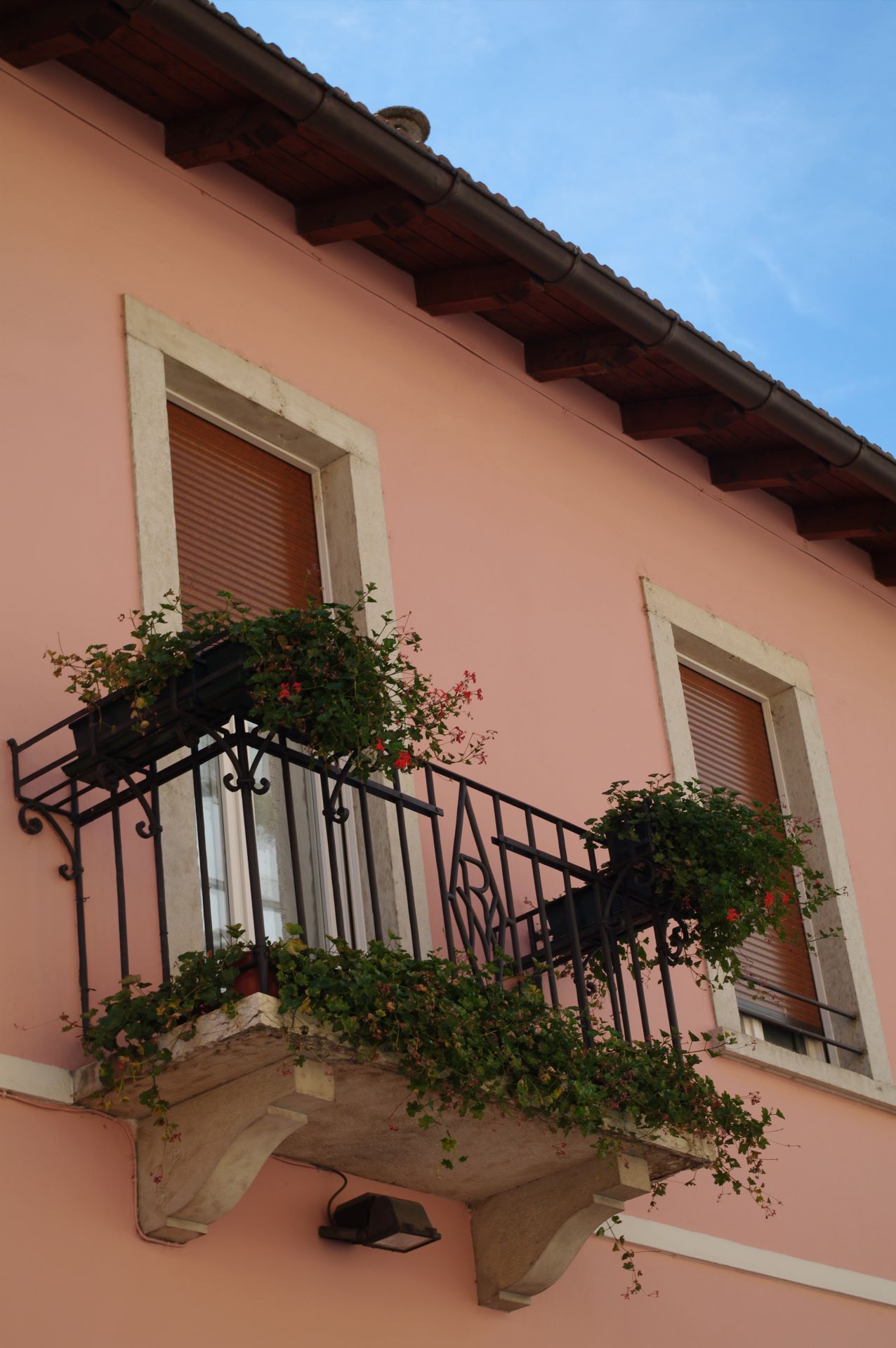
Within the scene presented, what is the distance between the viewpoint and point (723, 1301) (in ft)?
24.5

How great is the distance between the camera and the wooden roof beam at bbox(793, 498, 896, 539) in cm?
1048

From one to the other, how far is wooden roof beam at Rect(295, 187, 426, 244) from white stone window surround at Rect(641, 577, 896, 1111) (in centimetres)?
222

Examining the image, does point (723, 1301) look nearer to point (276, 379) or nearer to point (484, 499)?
point (484, 499)

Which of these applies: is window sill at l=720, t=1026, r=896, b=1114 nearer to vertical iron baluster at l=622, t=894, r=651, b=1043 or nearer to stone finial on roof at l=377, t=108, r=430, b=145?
vertical iron baluster at l=622, t=894, r=651, b=1043

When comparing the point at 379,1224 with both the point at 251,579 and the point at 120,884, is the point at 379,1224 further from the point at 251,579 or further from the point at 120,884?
the point at 251,579

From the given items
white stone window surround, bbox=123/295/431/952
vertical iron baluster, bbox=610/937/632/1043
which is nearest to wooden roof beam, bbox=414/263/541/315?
white stone window surround, bbox=123/295/431/952

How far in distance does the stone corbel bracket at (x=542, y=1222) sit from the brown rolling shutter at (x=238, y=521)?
90.1 inches

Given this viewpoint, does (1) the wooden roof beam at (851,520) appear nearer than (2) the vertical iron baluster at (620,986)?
No

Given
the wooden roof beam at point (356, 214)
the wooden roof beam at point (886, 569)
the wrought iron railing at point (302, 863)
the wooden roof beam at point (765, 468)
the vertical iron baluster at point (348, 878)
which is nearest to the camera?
the wrought iron railing at point (302, 863)

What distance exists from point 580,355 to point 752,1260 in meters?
4.12

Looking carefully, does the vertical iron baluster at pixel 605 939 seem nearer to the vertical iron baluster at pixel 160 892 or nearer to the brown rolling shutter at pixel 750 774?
the vertical iron baluster at pixel 160 892

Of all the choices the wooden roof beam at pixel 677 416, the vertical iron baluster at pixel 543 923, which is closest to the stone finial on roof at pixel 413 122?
the wooden roof beam at pixel 677 416

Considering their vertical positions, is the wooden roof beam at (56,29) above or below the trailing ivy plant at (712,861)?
above

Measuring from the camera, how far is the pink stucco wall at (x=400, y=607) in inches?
220
